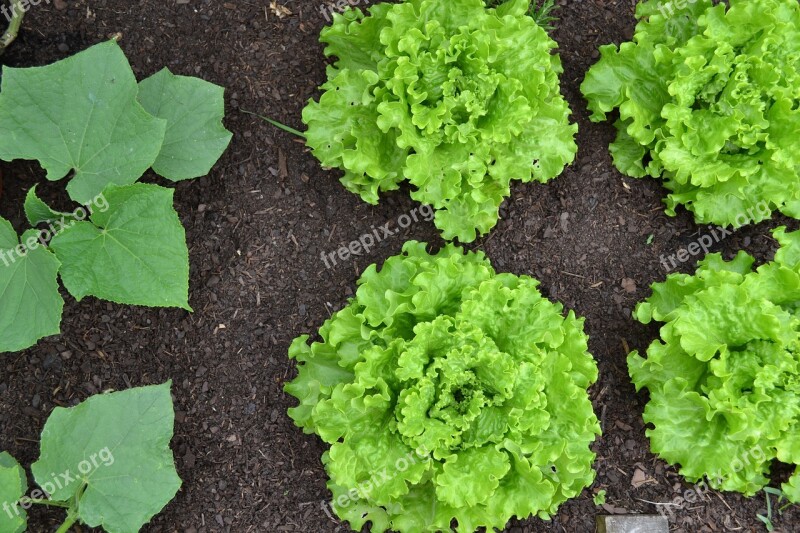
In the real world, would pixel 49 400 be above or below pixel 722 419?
below

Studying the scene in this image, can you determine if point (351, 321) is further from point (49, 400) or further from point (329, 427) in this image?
point (49, 400)

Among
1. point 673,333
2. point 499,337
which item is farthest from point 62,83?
point 673,333

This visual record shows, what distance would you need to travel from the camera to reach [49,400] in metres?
4.20

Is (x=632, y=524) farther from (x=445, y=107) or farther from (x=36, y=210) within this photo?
(x=36, y=210)

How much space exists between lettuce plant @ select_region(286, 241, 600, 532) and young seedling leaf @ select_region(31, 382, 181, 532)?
31.5 inches

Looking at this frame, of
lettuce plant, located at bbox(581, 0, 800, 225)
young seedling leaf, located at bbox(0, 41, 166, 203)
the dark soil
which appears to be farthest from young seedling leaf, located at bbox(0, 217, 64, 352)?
lettuce plant, located at bbox(581, 0, 800, 225)

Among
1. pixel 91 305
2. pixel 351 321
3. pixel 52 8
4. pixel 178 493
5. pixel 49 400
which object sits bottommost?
pixel 178 493

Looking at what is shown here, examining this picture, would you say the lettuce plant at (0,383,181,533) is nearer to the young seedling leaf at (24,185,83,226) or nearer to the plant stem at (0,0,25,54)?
the young seedling leaf at (24,185,83,226)

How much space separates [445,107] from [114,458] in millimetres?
2470

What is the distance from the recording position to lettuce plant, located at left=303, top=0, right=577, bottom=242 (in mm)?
3736

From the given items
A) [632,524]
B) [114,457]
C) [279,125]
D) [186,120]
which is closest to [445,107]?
[279,125]

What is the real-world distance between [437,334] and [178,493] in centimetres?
193

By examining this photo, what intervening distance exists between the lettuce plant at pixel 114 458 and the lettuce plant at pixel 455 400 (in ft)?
2.63

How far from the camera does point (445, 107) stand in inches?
147
